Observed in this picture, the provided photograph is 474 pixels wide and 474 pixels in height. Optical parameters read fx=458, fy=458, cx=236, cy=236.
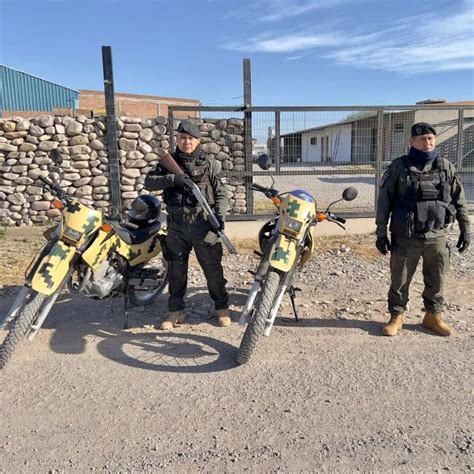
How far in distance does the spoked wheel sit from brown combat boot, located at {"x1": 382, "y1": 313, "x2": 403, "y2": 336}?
7.29 feet

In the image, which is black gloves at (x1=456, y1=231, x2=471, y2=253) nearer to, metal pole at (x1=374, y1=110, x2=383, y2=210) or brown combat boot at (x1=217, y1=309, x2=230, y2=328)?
brown combat boot at (x1=217, y1=309, x2=230, y2=328)

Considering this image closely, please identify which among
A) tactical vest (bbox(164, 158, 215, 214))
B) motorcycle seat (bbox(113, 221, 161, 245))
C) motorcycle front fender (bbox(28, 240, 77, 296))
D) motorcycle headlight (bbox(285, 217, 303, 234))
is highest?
tactical vest (bbox(164, 158, 215, 214))

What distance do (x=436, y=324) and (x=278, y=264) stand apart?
169 cm

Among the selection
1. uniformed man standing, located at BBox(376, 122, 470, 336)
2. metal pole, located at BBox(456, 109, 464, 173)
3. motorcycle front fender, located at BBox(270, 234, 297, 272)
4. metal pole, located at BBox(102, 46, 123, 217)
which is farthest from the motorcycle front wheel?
metal pole, located at BBox(456, 109, 464, 173)

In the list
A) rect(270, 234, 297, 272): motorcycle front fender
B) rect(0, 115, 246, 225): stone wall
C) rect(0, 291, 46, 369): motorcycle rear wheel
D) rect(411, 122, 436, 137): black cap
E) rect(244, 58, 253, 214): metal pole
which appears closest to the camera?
rect(0, 291, 46, 369): motorcycle rear wheel

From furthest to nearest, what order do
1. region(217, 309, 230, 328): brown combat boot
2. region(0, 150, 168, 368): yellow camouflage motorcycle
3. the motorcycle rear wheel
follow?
1. region(217, 309, 230, 328): brown combat boot
2. region(0, 150, 168, 368): yellow camouflage motorcycle
3. the motorcycle rear wheel

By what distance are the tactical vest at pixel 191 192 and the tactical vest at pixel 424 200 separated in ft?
5.62

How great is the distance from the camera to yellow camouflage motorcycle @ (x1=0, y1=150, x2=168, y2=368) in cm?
346

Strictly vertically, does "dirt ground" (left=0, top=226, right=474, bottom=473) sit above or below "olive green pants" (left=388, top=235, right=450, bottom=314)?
below

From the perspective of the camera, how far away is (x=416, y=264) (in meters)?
4.14

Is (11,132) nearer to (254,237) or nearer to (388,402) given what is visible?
(254,237)

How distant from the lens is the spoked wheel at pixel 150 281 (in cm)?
447

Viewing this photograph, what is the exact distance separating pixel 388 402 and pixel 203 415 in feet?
3.97

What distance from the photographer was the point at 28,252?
7.24 metres
